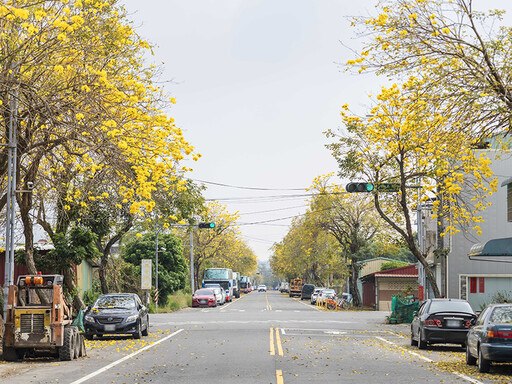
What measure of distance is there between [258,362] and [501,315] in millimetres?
5509

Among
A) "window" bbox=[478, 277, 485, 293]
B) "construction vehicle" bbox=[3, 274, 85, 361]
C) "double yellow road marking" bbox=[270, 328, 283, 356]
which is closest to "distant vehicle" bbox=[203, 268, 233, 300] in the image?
"window" bbox=[478, 277, 485, 293]

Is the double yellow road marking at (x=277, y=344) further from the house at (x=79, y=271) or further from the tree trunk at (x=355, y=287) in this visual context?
the tree trunk at (x=355, y=287)

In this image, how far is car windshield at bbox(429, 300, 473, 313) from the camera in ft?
74.3

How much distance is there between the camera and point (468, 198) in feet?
131

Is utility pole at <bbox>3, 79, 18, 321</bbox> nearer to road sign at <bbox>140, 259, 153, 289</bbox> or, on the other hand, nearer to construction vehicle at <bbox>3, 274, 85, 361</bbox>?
construction vehicle at <bbox>3, 274, 85, 361</bbox>

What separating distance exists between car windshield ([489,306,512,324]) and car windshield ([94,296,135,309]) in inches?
545

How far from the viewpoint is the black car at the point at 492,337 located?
15398mm

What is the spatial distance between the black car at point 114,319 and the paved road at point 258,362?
0.44m

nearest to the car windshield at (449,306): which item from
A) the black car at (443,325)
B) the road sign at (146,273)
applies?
the black car at (443,325)

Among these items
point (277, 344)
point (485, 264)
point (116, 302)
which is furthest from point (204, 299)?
point (277, 344)

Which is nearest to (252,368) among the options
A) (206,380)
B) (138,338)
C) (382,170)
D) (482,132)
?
(206,380)

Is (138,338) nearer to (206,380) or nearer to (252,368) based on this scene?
(252,368)

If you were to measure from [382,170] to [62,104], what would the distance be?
747 inches

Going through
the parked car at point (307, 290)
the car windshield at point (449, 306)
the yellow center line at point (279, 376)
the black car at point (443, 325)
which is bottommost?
the parked car at point (307, 290)
